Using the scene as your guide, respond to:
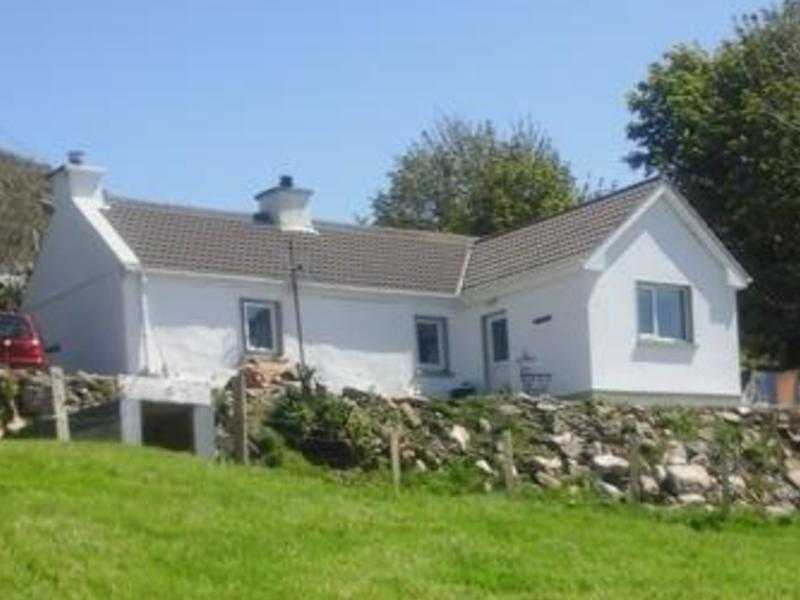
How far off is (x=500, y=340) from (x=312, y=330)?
14.4ft

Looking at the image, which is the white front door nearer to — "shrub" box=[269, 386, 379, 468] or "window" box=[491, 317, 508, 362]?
"window" box=[491, 317, 508, 362]

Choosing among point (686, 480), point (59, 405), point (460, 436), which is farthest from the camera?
point (686, 480)

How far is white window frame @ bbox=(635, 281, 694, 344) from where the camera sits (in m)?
38.9

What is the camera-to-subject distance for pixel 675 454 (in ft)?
109

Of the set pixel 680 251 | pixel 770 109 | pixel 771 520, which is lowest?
pixel 771 520

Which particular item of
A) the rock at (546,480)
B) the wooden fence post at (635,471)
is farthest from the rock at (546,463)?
the wooden fence post at (635,471)

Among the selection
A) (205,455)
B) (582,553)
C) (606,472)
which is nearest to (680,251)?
(606,472)

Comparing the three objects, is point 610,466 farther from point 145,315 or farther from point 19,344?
point 19,344

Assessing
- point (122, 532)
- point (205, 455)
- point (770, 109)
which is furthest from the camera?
point (770, 109)

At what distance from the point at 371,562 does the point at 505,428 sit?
12413 mm

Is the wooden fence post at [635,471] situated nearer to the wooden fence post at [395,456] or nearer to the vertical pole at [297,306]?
the wooden fence post at [395,456]

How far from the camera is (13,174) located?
2400 inches

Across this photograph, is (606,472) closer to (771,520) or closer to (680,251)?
(771,520)

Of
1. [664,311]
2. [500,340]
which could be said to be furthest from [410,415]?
[664,311]
